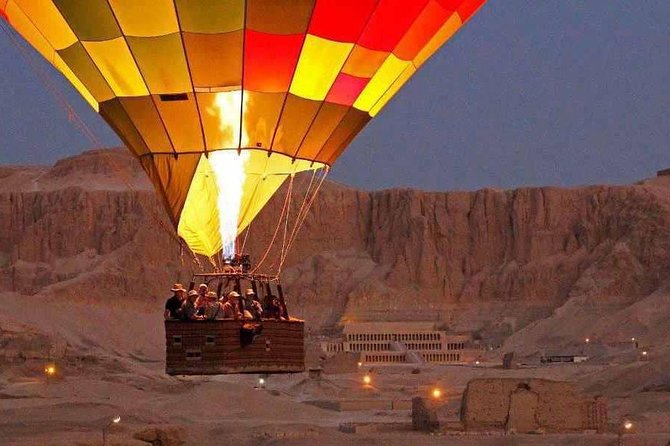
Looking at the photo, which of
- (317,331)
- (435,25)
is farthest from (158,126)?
(317,331)

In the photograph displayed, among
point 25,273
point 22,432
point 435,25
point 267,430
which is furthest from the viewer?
point 25,273

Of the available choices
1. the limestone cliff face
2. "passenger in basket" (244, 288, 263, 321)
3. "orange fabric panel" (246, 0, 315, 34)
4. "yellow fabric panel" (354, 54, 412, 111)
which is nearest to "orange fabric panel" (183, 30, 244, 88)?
"orange fabric panel" (246, 0, 315, 34)

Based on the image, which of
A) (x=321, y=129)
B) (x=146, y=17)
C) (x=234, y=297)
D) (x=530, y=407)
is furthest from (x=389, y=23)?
(x=530, y=407)

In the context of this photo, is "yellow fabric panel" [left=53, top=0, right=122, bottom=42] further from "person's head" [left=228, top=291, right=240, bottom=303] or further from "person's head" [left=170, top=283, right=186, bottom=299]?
"person's head" [left=228, top=291, right=240, bottom=303]

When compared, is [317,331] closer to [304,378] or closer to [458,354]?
[458,354]

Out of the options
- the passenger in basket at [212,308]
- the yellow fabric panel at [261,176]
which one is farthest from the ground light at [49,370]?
the passenger in basket at [212,308]
